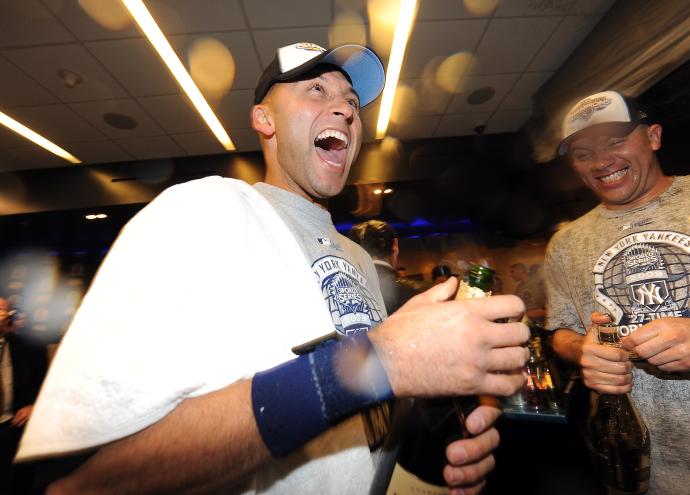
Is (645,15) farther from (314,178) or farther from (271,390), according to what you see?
(271,390)

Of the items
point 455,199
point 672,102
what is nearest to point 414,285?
point 672,102

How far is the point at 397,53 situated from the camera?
3.54 metres

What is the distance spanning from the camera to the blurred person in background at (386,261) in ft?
8.91

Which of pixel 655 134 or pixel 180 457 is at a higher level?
pixel 655 134

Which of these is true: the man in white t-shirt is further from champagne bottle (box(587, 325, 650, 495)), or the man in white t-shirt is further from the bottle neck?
champagne bottle (box(587, 325, 650, 495))

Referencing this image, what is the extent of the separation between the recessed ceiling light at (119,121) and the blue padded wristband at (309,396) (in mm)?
5049

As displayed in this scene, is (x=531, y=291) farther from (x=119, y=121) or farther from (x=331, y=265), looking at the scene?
(x=119, y=121)

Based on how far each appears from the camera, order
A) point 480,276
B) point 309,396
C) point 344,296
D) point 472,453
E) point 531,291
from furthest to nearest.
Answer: point 531,291
point 344,296
point 480,276
point 472,453
point 309,396

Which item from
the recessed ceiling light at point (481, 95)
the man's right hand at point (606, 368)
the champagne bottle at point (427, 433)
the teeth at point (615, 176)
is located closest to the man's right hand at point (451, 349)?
the champagne bottle at point (427, 433)

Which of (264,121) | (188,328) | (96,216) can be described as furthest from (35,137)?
(188,328)

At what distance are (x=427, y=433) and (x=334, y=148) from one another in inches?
46.8

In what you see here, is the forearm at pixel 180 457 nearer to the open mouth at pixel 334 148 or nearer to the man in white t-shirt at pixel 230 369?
the man in white t-shirt at pixel 230 369

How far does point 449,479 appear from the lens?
2.23 feet

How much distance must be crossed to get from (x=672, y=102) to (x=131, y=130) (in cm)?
632
